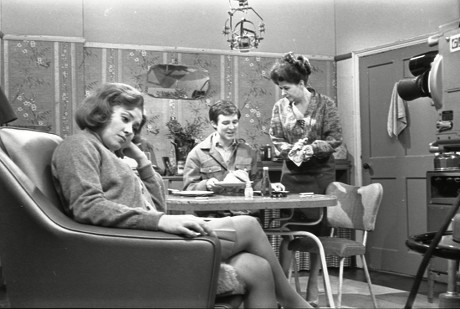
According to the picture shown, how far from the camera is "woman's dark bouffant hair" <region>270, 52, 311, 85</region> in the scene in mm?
3779

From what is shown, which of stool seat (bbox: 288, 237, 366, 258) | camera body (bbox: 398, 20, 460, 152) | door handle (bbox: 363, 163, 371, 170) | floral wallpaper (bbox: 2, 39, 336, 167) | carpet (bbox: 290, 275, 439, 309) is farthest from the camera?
door handle (bbox: 363, 163, 371, 170)

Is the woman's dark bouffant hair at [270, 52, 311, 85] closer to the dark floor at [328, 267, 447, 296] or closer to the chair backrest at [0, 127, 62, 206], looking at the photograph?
the dark floor at [328, 267, 447, 296]

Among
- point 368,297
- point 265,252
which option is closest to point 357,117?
point 368,297

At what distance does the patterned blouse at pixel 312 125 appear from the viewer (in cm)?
382

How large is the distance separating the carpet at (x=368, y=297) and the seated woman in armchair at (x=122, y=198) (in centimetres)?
195

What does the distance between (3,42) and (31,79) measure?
0.38 meters

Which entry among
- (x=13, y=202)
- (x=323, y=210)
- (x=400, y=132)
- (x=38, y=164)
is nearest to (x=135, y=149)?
(x=38, y=164)

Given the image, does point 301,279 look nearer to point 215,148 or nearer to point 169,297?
point 215,148

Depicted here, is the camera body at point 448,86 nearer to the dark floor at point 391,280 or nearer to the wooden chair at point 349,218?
the wooden chair at point 349,218

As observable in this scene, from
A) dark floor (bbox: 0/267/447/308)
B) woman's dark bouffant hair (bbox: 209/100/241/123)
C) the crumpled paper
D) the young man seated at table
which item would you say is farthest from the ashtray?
dark floor (bbox: 0/267/447/308)

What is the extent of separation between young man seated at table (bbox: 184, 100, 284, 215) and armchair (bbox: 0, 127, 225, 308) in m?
1.80

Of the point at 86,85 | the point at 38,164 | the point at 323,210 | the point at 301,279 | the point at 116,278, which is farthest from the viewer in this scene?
the point at 86,85

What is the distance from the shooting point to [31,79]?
17.5 ft

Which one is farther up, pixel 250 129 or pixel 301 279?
pixel 250 129
